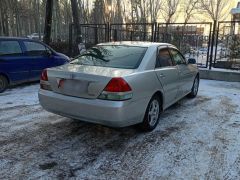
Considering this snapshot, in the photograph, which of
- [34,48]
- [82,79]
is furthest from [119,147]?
[34,48]

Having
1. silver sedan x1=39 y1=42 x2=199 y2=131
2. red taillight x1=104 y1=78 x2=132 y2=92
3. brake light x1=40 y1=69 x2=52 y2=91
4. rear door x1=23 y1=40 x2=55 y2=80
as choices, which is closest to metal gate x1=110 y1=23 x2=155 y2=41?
rear door x1=23 y1=40 x2=55 y2=80

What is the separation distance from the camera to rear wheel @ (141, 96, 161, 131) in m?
4.39

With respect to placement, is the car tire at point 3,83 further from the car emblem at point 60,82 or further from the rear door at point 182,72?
the rear door at point 182,72

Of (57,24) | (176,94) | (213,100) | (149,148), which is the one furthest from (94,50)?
(57,24)

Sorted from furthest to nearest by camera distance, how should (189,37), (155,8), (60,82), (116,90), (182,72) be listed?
(155,8)
(189,37)
(182,72)
(60,82)
(116,90)

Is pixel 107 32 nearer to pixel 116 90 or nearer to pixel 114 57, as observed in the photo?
pixel 114 57

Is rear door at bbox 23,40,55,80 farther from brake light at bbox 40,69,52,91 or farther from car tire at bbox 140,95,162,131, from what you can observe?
car tire at bbox 140,95,162,131

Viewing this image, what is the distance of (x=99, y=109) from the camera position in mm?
3746

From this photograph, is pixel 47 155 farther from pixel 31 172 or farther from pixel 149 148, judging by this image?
pixel 149 148

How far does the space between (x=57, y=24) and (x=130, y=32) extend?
120ft

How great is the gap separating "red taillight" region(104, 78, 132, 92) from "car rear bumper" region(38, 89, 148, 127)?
163mm

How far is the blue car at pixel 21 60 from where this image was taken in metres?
7.27

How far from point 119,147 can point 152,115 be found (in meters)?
0.91

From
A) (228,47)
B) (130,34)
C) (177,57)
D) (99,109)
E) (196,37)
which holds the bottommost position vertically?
(99,109)
